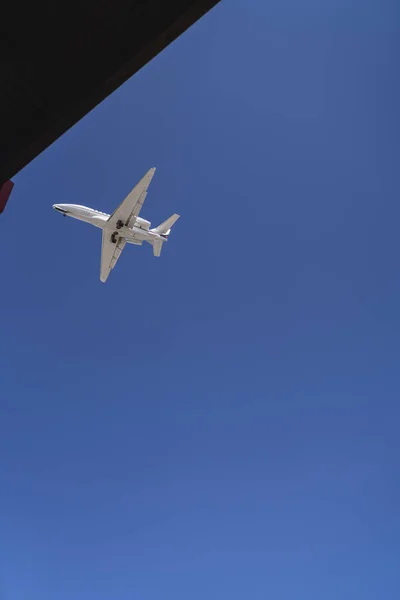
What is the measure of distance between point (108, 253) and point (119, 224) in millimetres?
4667

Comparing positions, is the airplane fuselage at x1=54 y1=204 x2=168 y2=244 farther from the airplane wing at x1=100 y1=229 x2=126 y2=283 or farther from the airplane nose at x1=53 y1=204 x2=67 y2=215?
the airplane wing at x1=100 y1=229 x2=126 y2=283

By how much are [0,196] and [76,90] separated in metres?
1.37

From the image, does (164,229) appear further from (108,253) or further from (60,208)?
(60,208)

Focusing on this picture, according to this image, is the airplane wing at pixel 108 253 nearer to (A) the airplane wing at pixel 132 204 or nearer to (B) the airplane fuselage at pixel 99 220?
(B) the airplane fuselage at pixel 99 220

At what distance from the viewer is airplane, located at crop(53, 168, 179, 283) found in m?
32.8

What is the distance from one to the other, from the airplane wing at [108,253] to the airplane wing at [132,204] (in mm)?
2490

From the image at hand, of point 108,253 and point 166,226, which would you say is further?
point 166,226

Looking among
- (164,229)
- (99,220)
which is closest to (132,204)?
(99,220)

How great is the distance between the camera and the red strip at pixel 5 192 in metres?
3.60

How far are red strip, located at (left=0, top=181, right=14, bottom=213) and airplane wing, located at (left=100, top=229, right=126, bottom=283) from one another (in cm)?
3447

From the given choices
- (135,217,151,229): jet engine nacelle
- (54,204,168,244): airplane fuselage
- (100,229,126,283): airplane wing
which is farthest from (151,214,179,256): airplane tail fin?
(100,229,126,283): airplane wing

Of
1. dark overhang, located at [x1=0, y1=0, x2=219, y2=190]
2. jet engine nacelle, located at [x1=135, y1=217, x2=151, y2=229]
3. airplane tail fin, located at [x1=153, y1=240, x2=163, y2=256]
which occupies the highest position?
airplane tail fin, located at [x1=153, y1=240, x2=163, y2=256]

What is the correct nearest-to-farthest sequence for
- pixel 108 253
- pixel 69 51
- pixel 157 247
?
1. pixel 69 51
2. pixel 108 253
3. pixel 157 247

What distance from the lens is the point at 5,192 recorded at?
3.67m
